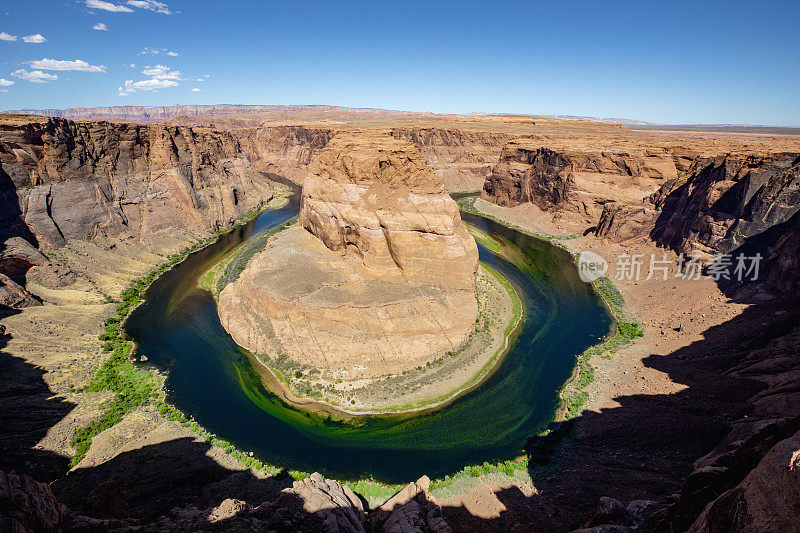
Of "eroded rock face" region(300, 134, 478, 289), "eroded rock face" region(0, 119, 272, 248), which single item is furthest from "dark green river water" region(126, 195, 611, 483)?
"eroded rock face" region(0, 119, 272, 248)

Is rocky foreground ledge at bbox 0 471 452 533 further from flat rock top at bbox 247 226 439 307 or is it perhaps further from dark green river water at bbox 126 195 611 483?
flat rock top at bbox 247 226 439 307

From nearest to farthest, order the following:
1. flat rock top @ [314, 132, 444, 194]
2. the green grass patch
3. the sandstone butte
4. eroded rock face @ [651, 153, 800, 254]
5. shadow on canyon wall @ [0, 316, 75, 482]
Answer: shadow on canyon wall @ [0, 316, 75, 482]
the green grass patch
the sandstone butte
flat rock top @ [314, 132, 444, 194]
eroded rock face @ [651, 153, 800, 254]

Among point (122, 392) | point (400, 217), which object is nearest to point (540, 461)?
point (400, 217)

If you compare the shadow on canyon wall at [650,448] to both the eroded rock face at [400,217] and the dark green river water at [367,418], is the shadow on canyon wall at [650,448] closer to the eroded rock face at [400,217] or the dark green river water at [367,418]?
the dark green river water at [367,418]

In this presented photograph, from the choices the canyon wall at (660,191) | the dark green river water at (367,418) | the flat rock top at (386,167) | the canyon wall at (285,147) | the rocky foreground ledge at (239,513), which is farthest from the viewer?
the canyon wall at (285,147)

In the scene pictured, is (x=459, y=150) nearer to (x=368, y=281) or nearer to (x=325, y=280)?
(x=368, y=281)

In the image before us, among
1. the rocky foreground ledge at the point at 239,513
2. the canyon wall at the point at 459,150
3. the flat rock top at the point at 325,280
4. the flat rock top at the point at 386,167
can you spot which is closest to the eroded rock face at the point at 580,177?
the canyon wall at the point at 459,150
